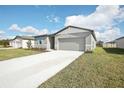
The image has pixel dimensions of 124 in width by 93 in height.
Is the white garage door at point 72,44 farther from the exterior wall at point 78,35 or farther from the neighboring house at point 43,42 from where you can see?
the neighboring house at point 43,42

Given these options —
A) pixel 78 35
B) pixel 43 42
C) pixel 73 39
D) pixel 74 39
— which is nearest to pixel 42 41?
pixel 43 42

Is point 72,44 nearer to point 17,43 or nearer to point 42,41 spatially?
point 42,41

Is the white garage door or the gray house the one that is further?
the white garage door

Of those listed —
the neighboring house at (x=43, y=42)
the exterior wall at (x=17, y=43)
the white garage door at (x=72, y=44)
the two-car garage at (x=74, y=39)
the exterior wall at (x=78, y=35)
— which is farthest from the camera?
the exterior wall at (x=17, y=43)

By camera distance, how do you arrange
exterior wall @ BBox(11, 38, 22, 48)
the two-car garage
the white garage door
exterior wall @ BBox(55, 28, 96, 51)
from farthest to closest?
exterior wall @ BBox(11, 38, 22, 48)
the white garage door
the two-car garage
exterior wall @ BBox(55, 28, 96, 51)

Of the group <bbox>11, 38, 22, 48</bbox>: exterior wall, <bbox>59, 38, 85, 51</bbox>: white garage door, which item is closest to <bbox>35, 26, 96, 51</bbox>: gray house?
<bbox>59, 38, 85, 51</bbox>: white garage door

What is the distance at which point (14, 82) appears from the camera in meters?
4.24

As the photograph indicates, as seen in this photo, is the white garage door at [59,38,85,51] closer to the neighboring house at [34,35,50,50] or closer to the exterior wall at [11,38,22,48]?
the neighboring house at [34,35,50,50]

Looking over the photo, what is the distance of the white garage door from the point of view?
1642 centimetres

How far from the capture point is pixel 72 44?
674 inches

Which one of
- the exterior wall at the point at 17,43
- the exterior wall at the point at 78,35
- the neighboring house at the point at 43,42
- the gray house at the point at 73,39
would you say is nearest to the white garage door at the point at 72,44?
the gray house at the point at 73,39

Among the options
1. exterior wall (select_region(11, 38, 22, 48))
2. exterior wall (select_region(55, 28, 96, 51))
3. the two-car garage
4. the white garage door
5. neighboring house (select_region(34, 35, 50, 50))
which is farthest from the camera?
exterior wall (select_region(11, 38, 22, 48))

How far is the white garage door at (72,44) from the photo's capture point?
53.9 feet
